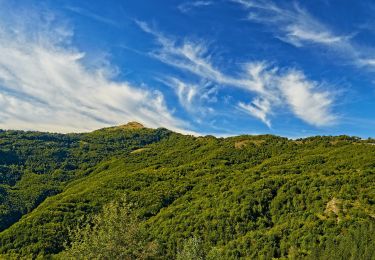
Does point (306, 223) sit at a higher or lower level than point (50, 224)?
higher

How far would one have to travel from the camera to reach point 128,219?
1437 inches

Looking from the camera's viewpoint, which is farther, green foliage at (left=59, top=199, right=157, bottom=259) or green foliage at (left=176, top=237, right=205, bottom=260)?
green foliage at (left=176, top=237, right=205, bottom=260)

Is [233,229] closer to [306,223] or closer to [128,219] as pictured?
[306,223]

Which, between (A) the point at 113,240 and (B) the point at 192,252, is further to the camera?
(B) the point at 192,252

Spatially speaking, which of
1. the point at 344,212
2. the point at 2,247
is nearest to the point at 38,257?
the point at 2,247

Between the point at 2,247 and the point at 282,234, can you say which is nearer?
the point at 282,234

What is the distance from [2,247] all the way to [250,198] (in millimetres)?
113411

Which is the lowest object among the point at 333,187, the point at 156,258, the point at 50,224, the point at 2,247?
the point at 2,247

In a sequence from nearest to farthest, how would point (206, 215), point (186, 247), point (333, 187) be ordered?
point (186, 247)
point (333, 187)
point (206, 215)

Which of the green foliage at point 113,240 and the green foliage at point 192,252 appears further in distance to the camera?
the green foliage at point 192,252

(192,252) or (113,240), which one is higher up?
(192,252)

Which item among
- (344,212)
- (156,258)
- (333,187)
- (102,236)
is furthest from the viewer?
(333,187)

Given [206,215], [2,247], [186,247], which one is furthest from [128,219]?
[2,247]

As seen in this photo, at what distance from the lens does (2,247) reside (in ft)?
583
